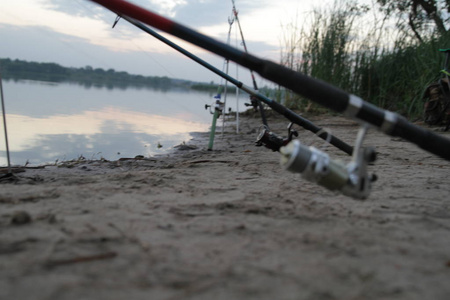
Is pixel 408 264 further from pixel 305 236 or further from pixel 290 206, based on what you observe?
pixel 290 206

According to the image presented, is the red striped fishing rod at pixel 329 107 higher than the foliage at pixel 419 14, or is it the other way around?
the foliage at pixel 419 14

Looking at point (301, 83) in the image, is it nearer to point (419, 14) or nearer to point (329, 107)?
point (329, 107)

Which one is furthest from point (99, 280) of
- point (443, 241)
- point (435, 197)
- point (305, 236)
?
point (435, 197)

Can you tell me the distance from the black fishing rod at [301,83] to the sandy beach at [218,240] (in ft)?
1.46

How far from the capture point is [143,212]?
1811 millimetres

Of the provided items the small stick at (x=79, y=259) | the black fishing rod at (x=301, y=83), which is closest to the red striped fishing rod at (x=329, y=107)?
the black fishing rod at (x=301, y=83)

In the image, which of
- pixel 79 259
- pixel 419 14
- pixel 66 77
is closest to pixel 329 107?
pixel 79 259

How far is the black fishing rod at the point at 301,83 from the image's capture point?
1.61 m

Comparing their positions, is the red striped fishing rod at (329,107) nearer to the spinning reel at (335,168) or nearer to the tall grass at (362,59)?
the spinning reel at (335,168)

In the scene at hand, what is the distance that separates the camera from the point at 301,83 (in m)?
1.72

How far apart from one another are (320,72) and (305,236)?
723cm

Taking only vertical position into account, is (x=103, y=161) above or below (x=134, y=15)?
below

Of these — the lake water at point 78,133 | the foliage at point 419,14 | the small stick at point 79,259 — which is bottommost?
the lake water at point 78,133

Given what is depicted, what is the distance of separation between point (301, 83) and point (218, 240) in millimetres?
775
